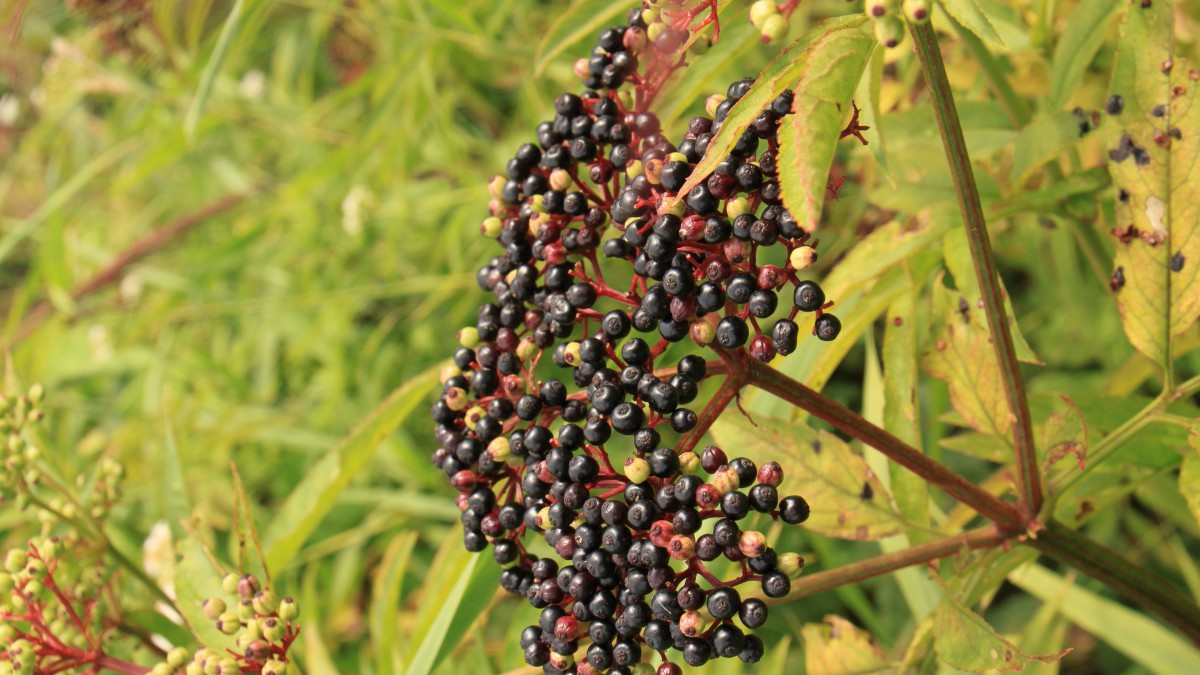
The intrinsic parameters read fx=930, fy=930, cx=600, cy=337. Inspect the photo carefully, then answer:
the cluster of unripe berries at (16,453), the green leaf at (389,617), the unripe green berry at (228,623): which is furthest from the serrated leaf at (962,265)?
the cluster of unripe berries at (16,453)

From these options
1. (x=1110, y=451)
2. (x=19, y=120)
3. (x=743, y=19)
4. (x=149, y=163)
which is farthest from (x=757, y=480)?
(x=19, y=120)

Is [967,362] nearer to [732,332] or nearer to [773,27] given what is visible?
[732,332]

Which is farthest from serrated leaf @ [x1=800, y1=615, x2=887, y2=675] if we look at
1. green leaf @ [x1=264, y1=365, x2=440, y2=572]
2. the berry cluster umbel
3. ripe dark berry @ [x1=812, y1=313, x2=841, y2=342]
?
green leaf @ [x1=264, y1=365, x2=440, y2=572]

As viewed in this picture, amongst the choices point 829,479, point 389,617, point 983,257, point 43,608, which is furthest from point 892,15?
point 43,608

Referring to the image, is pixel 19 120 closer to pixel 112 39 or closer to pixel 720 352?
pixel 112 39

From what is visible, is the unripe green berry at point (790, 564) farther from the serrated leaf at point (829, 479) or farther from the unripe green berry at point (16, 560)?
the unripe green berry at point (16, 560)
